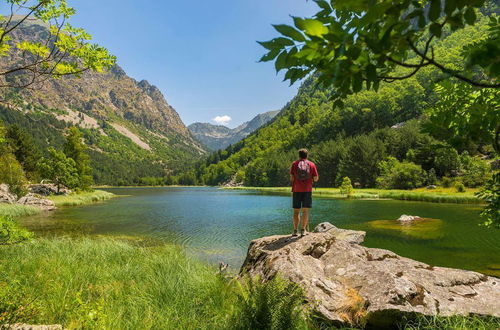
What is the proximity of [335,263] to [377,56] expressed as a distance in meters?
6.90

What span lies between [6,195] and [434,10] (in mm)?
48416

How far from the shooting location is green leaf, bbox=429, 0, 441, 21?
125 centimetres

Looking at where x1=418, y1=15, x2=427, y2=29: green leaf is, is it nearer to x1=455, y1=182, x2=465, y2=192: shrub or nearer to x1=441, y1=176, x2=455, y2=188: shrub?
x1=455, y1=182, x2=465, y2=192: shrub

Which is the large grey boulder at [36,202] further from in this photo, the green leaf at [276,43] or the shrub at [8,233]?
the green leaf at [276,43]

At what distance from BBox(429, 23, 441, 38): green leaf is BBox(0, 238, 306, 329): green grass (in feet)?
14.2

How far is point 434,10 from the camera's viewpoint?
4.15 feet

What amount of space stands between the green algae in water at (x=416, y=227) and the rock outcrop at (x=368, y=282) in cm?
1256

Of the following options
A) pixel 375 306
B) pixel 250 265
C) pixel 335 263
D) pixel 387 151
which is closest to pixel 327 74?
pixel 375 306

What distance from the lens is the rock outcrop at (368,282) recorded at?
222 inches

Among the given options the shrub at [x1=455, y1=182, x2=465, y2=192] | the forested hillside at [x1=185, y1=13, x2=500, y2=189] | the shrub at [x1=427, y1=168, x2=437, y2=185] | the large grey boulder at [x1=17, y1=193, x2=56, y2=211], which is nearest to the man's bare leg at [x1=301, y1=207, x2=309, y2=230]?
the forested hillside at [x1=185, y1=13, x2=500, y2=189]

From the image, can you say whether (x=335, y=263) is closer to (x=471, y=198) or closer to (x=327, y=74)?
(x=327, y=74)

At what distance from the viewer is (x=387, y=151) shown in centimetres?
8575

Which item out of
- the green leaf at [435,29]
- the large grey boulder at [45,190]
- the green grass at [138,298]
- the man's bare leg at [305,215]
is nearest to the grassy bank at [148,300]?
the green grass at [138,298]

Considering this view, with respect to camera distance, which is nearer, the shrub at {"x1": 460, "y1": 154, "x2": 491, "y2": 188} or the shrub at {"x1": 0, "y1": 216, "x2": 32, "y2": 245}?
the shrub at {"x1": 0, "y1": 216, "x2": 32, "y2": 245}
